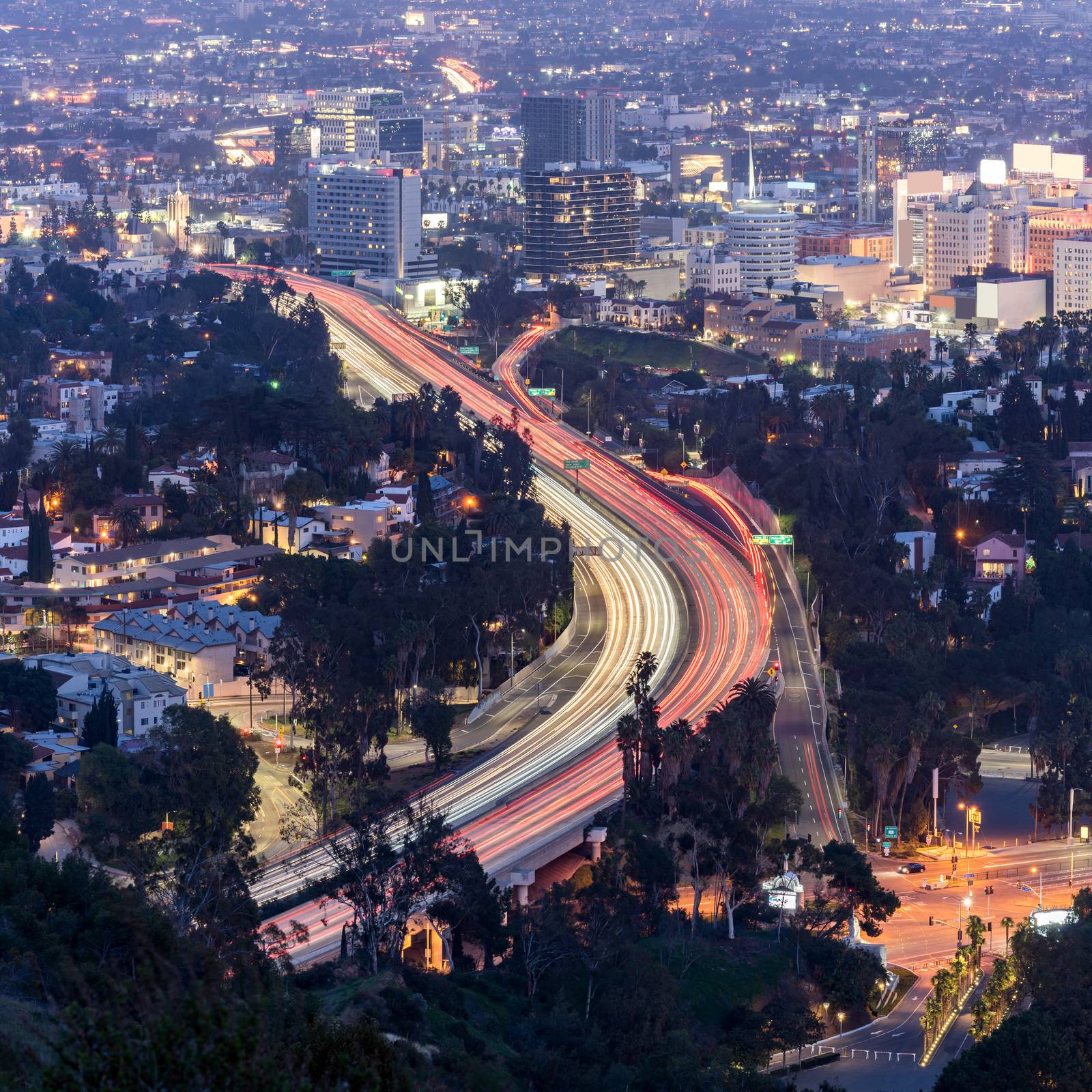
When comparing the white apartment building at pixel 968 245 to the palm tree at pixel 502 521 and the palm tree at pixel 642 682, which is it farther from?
the palm tree at pixel 642 682

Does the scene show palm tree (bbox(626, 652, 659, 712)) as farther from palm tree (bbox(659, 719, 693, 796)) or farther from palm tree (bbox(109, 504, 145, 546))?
palm tree (bbox(109, 504, 145, 546))

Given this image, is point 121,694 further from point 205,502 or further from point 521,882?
point 205,502

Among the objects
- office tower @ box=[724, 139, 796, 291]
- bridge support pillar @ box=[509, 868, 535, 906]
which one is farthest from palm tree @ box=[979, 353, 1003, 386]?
bridge support pillar @ box=[509, 868, 535, 906]

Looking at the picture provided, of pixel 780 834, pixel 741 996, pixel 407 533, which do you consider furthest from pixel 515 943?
pixel 407 533

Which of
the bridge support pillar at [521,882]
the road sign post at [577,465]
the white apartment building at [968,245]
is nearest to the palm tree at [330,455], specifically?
the road sign post at [577,465]

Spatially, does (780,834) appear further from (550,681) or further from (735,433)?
(735,433)

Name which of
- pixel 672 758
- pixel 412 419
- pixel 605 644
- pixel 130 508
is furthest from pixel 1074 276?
pixel 672 758

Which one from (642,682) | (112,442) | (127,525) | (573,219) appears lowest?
(642,682)
